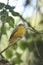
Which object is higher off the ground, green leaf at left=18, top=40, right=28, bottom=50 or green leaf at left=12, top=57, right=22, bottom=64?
green leaf at left=18, top=40, right=28, bottom=50

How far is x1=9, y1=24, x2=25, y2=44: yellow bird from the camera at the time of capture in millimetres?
1666

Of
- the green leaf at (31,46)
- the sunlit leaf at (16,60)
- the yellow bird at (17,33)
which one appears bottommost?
the sunlit leaf at (16,60)

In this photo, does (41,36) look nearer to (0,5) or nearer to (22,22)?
(22,22)

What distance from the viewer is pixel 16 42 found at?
5.60ft

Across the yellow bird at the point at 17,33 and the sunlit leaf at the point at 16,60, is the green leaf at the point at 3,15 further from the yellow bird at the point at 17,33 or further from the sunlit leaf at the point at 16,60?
the sunlit leaf at the point at 16,60

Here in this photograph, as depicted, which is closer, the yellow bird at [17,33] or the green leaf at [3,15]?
the green leaf at [3,15]

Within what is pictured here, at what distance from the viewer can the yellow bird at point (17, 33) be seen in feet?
5.47

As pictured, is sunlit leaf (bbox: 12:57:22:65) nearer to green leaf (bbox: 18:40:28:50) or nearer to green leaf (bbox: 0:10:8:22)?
green leaf (bbox: 18:40:28:50)

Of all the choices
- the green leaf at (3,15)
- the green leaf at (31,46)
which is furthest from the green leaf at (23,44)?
the green leaf at (3,15)

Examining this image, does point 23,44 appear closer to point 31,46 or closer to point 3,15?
point 31,46

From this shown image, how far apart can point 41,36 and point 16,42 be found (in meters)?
0.22

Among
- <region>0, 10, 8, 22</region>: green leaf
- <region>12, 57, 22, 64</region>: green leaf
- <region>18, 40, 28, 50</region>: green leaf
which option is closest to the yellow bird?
<region>18, 40, 28, 50</region>: green leaf

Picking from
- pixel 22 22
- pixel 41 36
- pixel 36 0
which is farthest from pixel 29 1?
pixel 41 36

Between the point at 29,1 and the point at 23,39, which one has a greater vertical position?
Result: the point at 29,1
